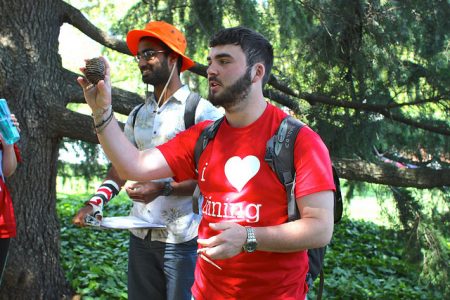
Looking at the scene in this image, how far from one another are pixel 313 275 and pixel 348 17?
3375mm

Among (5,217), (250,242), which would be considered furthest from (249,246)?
(5,217)

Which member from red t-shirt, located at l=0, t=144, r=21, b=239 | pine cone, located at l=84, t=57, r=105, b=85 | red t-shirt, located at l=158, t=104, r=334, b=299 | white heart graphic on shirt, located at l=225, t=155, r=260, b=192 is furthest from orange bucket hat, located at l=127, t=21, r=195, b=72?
red t-shirt, located at l=0, t=144, r=21, b=239

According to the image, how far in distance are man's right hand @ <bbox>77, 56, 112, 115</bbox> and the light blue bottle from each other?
143 cm

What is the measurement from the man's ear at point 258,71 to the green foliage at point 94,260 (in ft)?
11.1

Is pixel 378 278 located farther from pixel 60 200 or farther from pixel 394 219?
pixel 60 200

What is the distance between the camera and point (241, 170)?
7.54ft

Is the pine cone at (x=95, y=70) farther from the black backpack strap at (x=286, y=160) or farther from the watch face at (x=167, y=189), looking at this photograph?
the watch face at (x=167, y=189)

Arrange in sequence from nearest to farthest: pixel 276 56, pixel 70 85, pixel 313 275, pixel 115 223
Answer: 1. pixel 313 275
2. pixel 115 223
3. pixel 70 85
4. pixel 276 56

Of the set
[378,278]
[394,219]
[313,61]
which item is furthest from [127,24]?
[378,278]

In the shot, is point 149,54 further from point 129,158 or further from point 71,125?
point 71,125

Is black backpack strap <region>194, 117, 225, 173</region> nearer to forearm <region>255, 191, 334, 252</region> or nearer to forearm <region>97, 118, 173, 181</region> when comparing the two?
forearm <region>97, 118, 173, 181</region>

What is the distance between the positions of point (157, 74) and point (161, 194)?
67cm

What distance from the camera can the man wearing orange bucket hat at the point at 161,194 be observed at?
122 inches

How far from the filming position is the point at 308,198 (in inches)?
84.3
